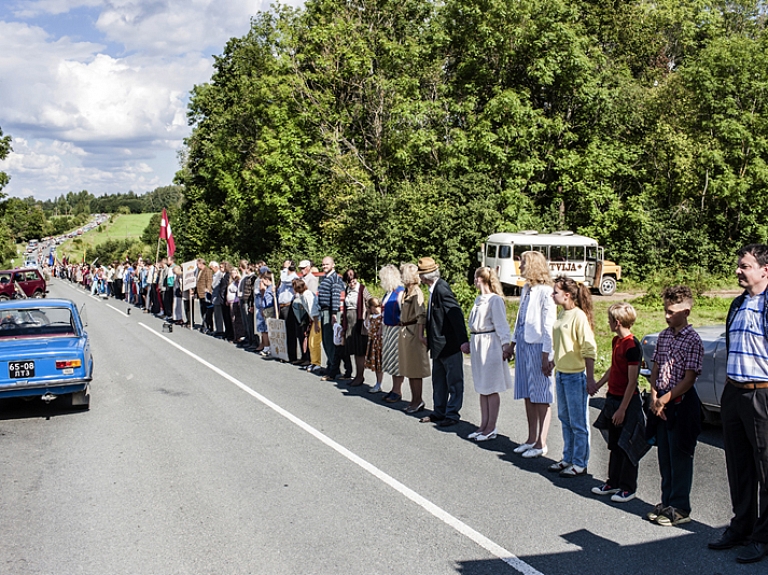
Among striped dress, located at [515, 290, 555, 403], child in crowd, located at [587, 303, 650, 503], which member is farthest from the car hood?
child in crowd, located at [587, 303, 650, 503]

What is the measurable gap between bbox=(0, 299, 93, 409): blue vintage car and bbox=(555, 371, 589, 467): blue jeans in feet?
20.8

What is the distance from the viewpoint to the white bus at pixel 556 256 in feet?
101

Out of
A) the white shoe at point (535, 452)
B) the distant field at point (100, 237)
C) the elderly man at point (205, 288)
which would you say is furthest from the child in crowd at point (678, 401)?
the distant field at point (100, 237)

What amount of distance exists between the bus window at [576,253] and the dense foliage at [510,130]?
10.7ft

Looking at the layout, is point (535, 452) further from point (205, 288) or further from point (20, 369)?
point (205, 288)

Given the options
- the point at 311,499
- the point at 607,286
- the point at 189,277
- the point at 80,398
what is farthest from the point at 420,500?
the point at 607,286

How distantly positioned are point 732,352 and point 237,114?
46.8 metres

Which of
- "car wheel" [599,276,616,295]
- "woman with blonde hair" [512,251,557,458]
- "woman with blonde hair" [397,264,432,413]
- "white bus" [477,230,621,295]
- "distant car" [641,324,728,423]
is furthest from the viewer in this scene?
"car wheel" [599,276,616,295]

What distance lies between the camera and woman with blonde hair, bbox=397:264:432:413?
9617 millimetres

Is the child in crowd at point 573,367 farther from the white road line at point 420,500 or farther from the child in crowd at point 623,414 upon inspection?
the white road line at point 420,500

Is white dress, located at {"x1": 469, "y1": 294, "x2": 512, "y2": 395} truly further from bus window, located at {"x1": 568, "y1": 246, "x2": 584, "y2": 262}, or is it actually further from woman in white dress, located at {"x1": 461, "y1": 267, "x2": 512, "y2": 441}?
bus window, located at {"x1": 568, "y1": 246, "x2": 584, "y2": 262}

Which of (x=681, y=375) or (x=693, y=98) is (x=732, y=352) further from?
(x=693, y=98)

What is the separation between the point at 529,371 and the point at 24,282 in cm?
4038

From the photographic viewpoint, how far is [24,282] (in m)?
41.3
